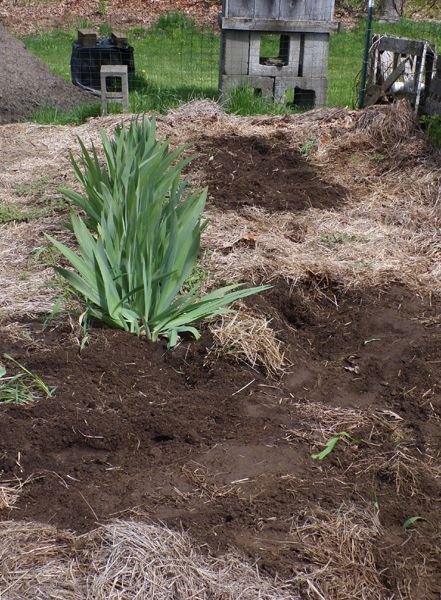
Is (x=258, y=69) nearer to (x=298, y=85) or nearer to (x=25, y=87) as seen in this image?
(x=298, y=85)

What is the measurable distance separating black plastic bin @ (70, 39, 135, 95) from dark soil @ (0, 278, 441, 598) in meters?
6.77

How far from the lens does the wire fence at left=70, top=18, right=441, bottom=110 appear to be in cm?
840

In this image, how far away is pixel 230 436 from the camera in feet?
9.68

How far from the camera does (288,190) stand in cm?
568

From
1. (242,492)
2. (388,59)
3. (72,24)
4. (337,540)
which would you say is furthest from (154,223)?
(72,24)

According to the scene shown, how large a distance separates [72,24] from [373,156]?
11019 millimetres

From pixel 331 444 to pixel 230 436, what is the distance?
376mm

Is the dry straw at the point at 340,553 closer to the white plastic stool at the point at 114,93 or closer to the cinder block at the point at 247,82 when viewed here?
the white plastic stool at the point at 114,93

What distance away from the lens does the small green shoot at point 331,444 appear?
9.38 ft

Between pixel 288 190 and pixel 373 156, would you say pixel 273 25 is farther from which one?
pixel 288 190

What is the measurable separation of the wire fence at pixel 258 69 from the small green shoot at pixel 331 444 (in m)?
5.24

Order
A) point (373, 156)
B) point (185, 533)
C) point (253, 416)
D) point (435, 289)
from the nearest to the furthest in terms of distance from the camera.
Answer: point (185, 533) < point (253, 416) < point (435, 289) < point (373, 156)

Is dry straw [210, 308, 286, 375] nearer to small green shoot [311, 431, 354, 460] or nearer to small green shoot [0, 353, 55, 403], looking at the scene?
small green shoot [311, 431, 354, 460]

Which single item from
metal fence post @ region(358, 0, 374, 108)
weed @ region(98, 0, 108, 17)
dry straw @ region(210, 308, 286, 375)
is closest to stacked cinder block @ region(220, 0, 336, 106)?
metal fence post @ region(358, 0, 374, 108)
